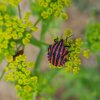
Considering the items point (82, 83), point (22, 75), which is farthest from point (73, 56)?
point (82, 83)

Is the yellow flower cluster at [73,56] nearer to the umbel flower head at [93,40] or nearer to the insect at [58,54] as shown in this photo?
the insect at [58,54]

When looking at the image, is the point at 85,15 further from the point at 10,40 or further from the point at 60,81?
the point at 10,40

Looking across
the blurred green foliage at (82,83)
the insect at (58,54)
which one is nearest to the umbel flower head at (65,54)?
the insect at (58,54)

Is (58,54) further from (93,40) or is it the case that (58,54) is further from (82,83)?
(82,83)

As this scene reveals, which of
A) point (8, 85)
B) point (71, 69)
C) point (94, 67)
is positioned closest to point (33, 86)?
point (71, 69)

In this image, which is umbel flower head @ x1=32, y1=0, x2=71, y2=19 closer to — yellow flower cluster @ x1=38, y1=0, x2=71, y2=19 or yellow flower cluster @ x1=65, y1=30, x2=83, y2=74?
yellow flower cluster @ x1=38, y1=0, x2=71, y2=19

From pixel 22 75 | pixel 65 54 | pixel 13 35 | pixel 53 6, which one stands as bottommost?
pixel 22 75

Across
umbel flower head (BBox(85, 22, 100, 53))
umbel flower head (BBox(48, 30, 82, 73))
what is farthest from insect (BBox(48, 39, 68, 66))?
umbel flower head (BBox(85, 22, 100, 53))

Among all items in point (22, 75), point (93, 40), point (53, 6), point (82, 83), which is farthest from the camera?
point (82, 83)

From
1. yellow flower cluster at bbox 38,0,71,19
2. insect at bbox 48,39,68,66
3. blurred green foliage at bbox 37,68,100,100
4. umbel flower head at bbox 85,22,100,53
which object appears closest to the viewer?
insect at bbox 48,39,68,66
